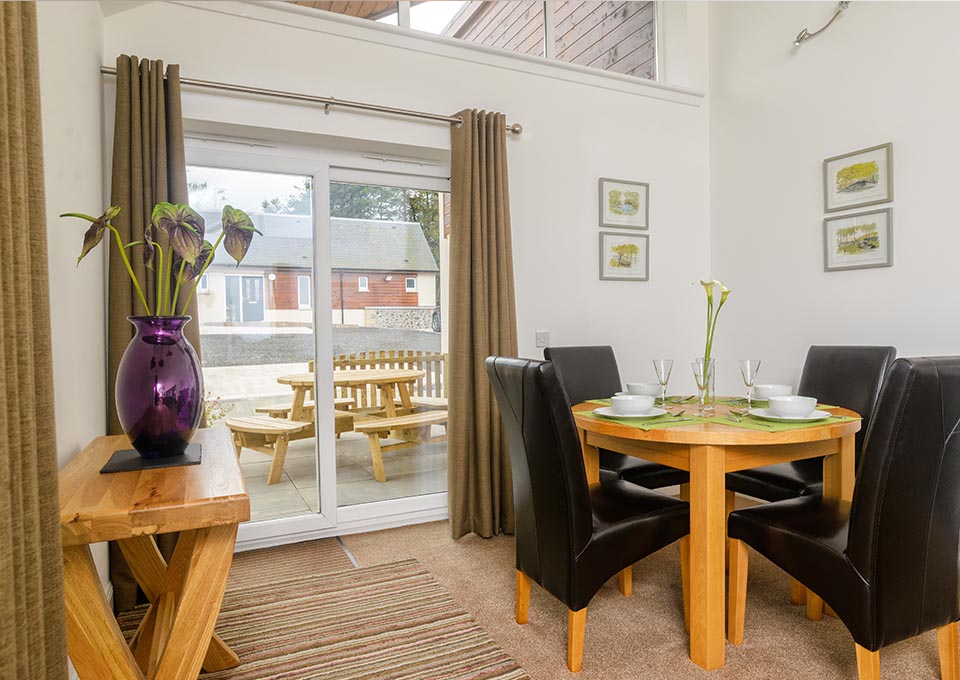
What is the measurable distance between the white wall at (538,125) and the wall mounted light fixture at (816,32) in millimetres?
704

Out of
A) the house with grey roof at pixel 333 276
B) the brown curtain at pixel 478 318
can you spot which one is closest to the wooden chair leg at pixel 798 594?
the brown curtain at pixel 478 318

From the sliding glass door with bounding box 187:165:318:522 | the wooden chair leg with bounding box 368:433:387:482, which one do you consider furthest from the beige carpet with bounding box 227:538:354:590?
the wooden chair leg with bounding box 368:433:387:482

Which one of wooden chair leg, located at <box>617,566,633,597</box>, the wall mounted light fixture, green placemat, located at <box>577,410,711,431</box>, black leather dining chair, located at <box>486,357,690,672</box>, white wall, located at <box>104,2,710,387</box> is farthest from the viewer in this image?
the wall mounted light fixture

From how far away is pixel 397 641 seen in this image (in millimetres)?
2043

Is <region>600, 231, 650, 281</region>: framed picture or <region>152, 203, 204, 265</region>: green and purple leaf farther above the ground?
<region>600, 231, 650, 281</region>: framed picture

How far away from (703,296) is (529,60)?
189 cm

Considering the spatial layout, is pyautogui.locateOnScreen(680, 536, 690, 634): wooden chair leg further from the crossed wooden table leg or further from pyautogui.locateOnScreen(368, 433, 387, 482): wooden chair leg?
pyautogui.locateOnScreen(368, 433, 387, 482): wooden chair leg

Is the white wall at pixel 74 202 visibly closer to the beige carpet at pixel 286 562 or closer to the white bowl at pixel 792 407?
the beige carpet at pixel 286 562

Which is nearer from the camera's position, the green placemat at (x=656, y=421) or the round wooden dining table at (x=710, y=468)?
the round wooden dining table at (x=710, y=468)

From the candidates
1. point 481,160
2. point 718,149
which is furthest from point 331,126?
point 718,149

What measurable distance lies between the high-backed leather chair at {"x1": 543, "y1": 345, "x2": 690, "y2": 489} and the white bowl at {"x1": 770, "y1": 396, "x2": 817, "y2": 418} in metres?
0.63

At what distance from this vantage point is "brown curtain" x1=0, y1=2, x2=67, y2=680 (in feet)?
2.60

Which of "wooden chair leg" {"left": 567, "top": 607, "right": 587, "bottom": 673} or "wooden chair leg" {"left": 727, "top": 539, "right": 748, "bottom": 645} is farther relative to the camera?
"wooden chair leg" {"left": 727, "top": 539, "right": 748, "bottom": 645}

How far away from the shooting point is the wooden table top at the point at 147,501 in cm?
113
